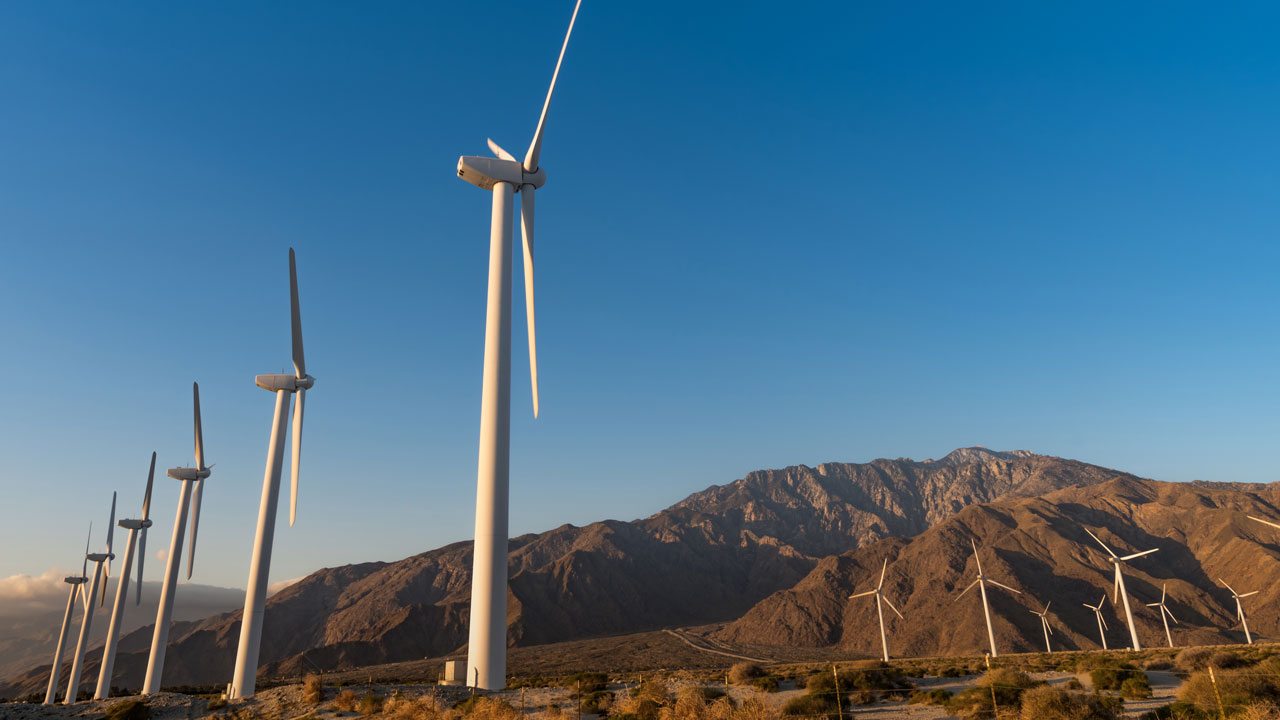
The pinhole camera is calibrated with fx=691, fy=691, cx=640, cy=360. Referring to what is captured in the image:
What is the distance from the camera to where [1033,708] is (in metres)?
23.4

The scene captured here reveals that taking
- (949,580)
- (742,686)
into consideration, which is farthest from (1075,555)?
→ (742,686)

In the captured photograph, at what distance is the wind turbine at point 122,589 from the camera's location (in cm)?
6512

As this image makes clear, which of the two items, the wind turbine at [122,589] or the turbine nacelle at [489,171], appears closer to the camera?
the turbine nacelle at [489,171]

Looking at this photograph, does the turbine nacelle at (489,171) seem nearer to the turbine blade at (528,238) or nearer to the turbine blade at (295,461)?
the turbine blade at (528,238)

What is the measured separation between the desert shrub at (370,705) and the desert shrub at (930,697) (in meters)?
24.1

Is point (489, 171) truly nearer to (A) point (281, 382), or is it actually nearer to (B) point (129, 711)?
(A) point (281, 382)

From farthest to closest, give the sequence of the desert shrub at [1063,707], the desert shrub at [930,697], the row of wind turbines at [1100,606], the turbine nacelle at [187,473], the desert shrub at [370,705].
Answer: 1. the row of wind turbines at [1100,606]
2. the turbine nacelle at [187,473]
3. the desert shrub at [930,697]
4. the desert shrub at [370,705]
5. the desert shrub at [1063,707]

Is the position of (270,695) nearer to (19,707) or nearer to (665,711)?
(19,707)

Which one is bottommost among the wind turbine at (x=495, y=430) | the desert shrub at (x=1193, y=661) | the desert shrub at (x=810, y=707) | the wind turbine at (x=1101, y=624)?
the wind turbine at (x=1101, y=624)

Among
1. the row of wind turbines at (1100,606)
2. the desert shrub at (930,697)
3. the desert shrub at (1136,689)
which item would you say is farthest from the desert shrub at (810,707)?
the row of wind turbines at (1100,606)

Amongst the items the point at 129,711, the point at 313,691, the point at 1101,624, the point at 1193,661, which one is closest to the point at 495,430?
the point at 313,691

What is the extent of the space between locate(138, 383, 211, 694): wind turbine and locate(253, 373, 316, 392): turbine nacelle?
49.3 ft

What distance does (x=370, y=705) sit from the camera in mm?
30969

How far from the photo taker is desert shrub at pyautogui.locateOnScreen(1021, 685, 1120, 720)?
2305cm
